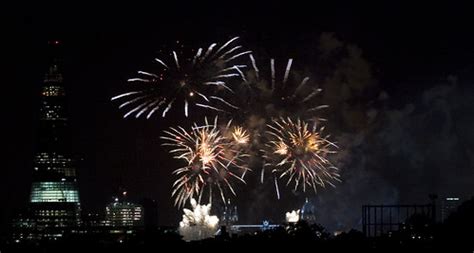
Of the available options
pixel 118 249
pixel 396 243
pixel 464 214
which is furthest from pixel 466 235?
pixel 118 249

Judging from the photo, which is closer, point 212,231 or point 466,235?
point 466,235

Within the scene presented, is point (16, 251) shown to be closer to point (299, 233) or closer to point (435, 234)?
point (299, 233)

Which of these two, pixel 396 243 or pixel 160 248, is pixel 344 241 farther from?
pixel 160 248

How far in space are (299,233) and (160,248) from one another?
12682 millimetres

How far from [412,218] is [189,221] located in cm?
2120

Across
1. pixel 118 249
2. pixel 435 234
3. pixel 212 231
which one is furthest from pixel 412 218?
pixel 118 249

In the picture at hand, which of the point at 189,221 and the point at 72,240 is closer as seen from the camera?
the point at 72,240

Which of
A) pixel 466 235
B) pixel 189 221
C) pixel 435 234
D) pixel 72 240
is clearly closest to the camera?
pixel 466 235

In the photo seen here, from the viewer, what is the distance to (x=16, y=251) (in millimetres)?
138625

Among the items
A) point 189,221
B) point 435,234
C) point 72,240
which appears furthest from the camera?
point 189,221

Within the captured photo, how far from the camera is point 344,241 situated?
11844 cm

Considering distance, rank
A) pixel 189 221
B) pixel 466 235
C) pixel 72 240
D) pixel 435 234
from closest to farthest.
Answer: pixel 466 235 < pixel 435 234 < pixel 72 240 < pixel 189 221

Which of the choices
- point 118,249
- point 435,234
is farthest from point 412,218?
point 118,249

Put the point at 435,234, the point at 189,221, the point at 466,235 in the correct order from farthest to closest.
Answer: the point at 189,221
the point at 435,234
the point at 466,235
